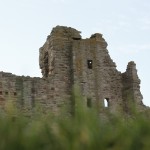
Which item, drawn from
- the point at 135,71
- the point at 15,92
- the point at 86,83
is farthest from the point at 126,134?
the point at 135,71

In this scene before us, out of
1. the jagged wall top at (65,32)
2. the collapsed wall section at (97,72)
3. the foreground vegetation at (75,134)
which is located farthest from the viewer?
the jagged wall top at (65,32)

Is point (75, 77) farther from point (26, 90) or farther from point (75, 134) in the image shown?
point (75, 134)

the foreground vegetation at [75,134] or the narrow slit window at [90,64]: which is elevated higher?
the narrow slit window at [90,64]

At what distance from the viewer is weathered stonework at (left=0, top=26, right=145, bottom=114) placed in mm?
19594

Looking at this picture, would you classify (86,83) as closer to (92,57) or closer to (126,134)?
(92,57)

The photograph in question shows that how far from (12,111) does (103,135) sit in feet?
2.61

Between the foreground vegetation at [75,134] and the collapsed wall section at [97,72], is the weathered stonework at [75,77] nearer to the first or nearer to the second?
the collapsed wall section at [97,72]

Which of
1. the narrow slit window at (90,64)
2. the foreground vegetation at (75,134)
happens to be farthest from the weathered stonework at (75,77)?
the foreground vegetation at (75,134)

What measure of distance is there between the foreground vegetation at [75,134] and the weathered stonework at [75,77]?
49.6ft

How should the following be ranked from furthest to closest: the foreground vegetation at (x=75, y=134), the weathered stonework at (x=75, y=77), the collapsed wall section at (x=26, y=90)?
1. the weathered stonework at (x=75, y=77)
2. the collapsed wall section at (x=26, y=90)
3. the foreground vegetation at (x=75, y=134)

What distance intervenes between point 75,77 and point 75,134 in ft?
54.7

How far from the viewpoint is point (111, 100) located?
838 inches

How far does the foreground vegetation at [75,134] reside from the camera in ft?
12.2

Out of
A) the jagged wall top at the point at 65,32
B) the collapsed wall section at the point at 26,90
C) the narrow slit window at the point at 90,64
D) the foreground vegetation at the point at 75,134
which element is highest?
the jagged wall top at the point at 65,32
